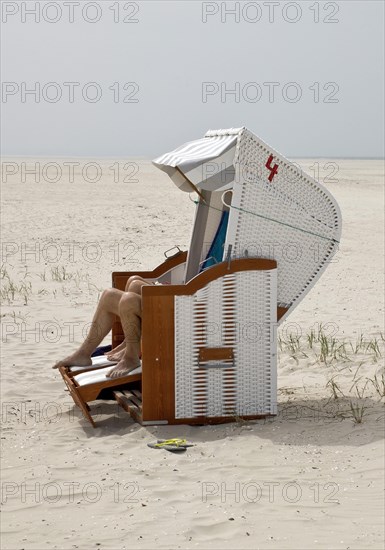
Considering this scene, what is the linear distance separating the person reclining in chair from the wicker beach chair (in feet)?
0.92

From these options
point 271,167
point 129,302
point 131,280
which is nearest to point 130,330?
point 129,302

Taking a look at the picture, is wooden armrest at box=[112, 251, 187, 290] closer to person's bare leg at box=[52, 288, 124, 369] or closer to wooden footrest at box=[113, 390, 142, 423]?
person's bare leg at box=[52, 288, 124, 369]

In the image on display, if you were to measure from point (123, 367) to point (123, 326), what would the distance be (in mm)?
279

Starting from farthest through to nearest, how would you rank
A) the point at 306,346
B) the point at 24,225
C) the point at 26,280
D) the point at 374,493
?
the point at 24,225 < the point at 26,280 < the point at 306,346 < the point at 374,493

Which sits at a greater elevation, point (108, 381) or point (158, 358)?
point (158, 358)

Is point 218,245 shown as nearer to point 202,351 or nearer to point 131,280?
point 131,280

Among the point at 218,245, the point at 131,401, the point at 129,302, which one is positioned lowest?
the point at 131,401

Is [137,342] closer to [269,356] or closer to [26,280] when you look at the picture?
[269,356]

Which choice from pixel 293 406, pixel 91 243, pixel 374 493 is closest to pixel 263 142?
pixel 293 406

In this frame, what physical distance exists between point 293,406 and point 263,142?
6.15ft

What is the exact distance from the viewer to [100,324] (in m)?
6.73

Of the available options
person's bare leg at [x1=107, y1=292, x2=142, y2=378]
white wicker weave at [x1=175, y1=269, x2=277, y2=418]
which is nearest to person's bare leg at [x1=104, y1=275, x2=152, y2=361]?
person's bare leg at [x1=107, y1=292, x2=142, y2=378]

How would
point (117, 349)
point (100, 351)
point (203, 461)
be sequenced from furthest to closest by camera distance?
point (100, 351)
point (117, 349)
point (203, 461)

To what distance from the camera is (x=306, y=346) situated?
8500mm
